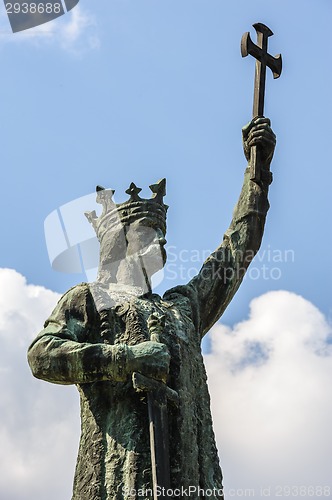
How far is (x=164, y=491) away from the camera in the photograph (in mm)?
8422

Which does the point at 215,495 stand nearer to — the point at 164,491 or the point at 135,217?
the point at 164,491

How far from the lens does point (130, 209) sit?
10695 millimetres

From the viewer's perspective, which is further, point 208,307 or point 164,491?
point 208,307

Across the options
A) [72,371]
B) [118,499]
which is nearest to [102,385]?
[72,371]

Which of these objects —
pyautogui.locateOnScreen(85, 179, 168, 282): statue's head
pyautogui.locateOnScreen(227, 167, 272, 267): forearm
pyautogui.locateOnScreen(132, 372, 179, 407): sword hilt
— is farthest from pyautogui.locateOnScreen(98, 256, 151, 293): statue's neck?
pyautogui.locateOnScreen(132, 372, 179, 407): sword hilt

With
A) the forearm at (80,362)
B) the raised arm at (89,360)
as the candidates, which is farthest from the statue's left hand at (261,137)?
the forearm at (80,362)

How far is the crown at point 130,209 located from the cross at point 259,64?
1081mm

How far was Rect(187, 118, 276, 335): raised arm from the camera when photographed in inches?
418

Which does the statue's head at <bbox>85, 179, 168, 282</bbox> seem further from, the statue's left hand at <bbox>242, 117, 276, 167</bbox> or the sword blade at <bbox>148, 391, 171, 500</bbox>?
the sword blade at <bbox>148, 391, 171, 500</bbox>

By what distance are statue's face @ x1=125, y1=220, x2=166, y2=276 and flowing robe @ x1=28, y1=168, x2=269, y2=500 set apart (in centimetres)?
43

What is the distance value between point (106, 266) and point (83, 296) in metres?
0.86

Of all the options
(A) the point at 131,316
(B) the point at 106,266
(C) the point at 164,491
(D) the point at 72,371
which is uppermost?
(B) the point at 106,266

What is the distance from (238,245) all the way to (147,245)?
1.10 metres

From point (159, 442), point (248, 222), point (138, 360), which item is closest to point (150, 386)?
point (138, 360)
